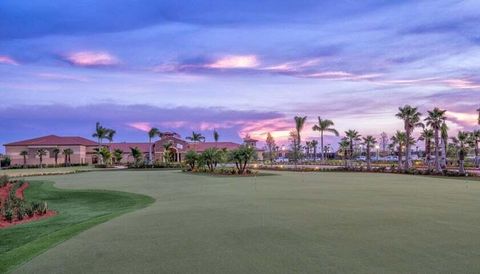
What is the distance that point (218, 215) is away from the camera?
13.0 metres

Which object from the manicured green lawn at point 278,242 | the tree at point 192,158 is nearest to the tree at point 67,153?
the tree at point 192,158

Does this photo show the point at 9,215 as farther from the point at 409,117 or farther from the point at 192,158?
the point at 409,117

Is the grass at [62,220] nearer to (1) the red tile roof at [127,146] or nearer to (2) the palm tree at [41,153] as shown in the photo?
(2) the palm tree at [41,153]

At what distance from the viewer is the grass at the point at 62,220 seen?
9173 mm

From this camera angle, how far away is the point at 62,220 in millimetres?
14281

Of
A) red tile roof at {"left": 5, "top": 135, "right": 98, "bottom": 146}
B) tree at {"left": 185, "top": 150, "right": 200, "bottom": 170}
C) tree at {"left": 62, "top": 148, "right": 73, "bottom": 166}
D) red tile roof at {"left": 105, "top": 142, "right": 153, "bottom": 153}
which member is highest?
red tile roof at {"left": 5, "top": 135, "right": 98, "bottom": 146}

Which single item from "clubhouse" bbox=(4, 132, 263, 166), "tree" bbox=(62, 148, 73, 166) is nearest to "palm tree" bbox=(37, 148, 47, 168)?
"clubhouse" bbox=(4, 132, 263, 166)

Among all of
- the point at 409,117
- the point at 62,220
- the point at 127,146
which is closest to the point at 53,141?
the point at 127,146

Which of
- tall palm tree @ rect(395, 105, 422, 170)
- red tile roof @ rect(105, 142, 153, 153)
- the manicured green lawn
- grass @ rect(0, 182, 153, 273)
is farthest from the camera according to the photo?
red tile roof @ rect(105, 142, 153, 153)

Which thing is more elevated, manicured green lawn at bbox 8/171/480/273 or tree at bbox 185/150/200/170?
tree at bbox 185/150/200/170

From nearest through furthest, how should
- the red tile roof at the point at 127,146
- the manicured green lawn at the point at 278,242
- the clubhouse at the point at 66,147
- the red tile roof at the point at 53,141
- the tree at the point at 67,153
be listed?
the manicured green lawn at the point at 278,242, the tree at the point at 67,153, the clubhouse at the point at 66,147, the red tile roof at the point at 53,141, the red tile roof at the point at 127,146

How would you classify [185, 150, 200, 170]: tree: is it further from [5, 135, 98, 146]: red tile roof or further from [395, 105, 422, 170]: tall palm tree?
[5, 135, 98, 146]: red tile roof

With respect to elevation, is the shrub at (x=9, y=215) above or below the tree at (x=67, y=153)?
below

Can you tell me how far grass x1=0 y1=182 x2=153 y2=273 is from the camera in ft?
30.1
